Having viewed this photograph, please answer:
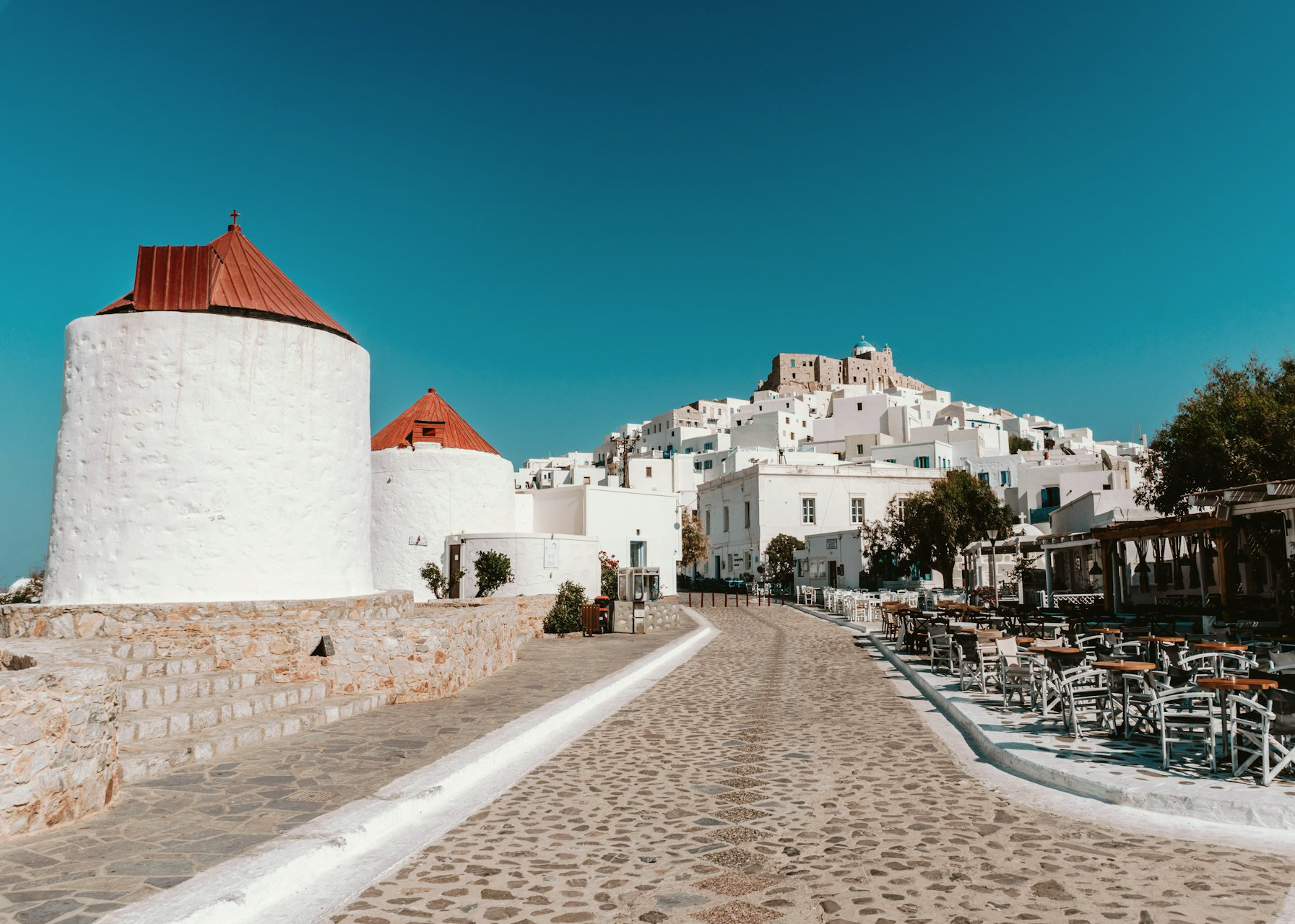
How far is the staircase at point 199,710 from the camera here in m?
6.52

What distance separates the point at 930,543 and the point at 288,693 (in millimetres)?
32868

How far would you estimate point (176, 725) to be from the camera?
7.17 m

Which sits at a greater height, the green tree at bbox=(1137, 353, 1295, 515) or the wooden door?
the green tree at bbox=(1137, 353, 1295, 515)

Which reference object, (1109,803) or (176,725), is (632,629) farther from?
(1109,803)

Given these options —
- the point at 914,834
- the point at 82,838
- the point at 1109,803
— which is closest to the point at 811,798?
the point at 914,834

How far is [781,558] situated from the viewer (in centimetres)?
4703

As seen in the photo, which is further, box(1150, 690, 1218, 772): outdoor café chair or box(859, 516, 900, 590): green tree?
box(859, 516, 900, 590): green tree

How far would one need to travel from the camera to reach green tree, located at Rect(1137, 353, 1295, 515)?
54.5 feet

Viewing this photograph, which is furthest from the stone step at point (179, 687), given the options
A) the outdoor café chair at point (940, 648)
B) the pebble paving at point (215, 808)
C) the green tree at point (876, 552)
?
the green tree at point (876, 552)

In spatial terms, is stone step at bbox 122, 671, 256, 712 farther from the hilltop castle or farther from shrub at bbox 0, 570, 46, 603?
the hilltop castle

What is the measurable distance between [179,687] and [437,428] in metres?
19.0

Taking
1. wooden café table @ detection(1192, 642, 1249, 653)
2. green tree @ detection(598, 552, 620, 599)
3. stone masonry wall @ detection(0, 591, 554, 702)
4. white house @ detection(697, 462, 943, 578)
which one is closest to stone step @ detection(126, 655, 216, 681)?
stone masonry wall @ detection(0, 591, 554, 702)

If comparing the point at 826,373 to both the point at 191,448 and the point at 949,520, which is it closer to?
the point at 949,520

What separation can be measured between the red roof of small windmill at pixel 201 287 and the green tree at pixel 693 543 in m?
41.7
